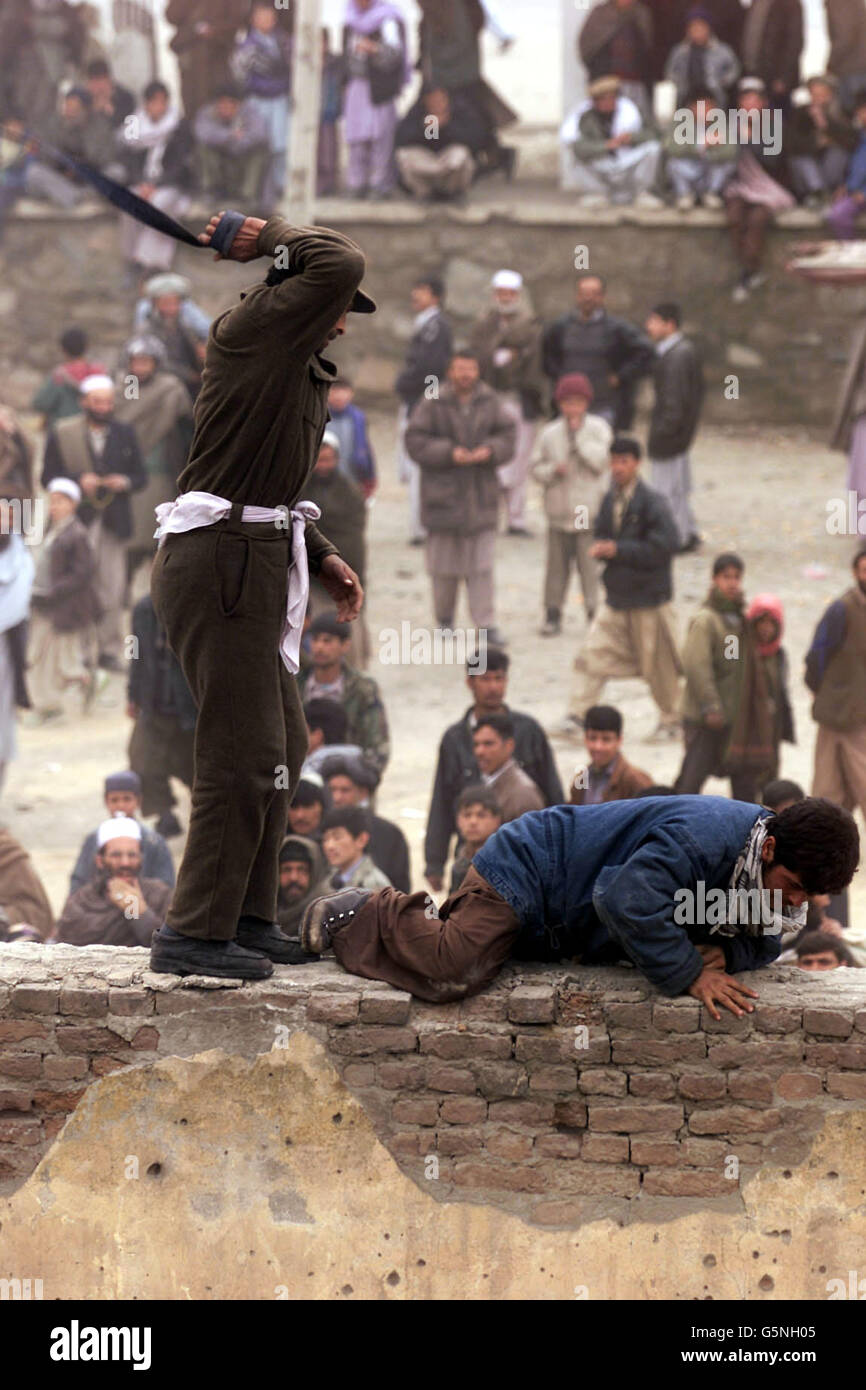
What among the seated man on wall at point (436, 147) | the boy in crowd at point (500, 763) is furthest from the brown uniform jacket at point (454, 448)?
the seated man on wall at point (436, 147)

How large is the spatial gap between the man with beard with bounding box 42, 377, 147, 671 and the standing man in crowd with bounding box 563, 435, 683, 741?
2.87 meters

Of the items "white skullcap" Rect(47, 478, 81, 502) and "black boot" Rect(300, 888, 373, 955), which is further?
"white skullcap" Rect(47, 478, 81, 502)

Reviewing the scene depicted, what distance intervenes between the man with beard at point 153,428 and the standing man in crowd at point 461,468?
1.43 metres

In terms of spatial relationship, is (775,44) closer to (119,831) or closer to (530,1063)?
(119,831)

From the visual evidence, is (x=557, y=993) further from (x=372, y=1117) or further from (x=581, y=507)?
(x=581, y=507)

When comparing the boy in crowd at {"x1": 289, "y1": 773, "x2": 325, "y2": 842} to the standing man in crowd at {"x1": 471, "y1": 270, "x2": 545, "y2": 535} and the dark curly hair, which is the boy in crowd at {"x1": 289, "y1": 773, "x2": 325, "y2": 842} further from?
the standing man in crowd at {"x1": 471, "y1": 270, "x2": 545, "y2": 535}

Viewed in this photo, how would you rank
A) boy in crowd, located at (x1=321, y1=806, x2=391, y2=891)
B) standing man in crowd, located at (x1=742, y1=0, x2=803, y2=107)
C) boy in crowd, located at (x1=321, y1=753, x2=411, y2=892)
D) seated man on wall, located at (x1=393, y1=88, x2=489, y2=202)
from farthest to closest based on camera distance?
seated man on wall, located at (x1=393, y1=88, x2=489, y2=202) < standing man in crowd, located at (x1=742, y1=0, x2=803, y2=107) < boy in crowd, located at (x1=321, y1=753, x2=411, y2=892) < boy in crowd, located at (x1=321, y1=806, x2=391, y2=891)

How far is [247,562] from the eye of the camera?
4.98m

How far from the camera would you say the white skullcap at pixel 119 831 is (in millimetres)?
8102

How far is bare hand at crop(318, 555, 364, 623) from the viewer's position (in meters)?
5.23

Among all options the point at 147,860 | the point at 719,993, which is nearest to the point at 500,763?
the point at 147,860

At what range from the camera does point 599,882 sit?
496 centimetres

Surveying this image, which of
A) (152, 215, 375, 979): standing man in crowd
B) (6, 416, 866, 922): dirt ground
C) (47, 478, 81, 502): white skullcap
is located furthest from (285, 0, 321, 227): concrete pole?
(152, 215, 375, 979): standing man in crowd

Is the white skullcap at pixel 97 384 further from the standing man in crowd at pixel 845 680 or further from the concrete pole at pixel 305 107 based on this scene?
the standing man in crowd at pixel 845 680
